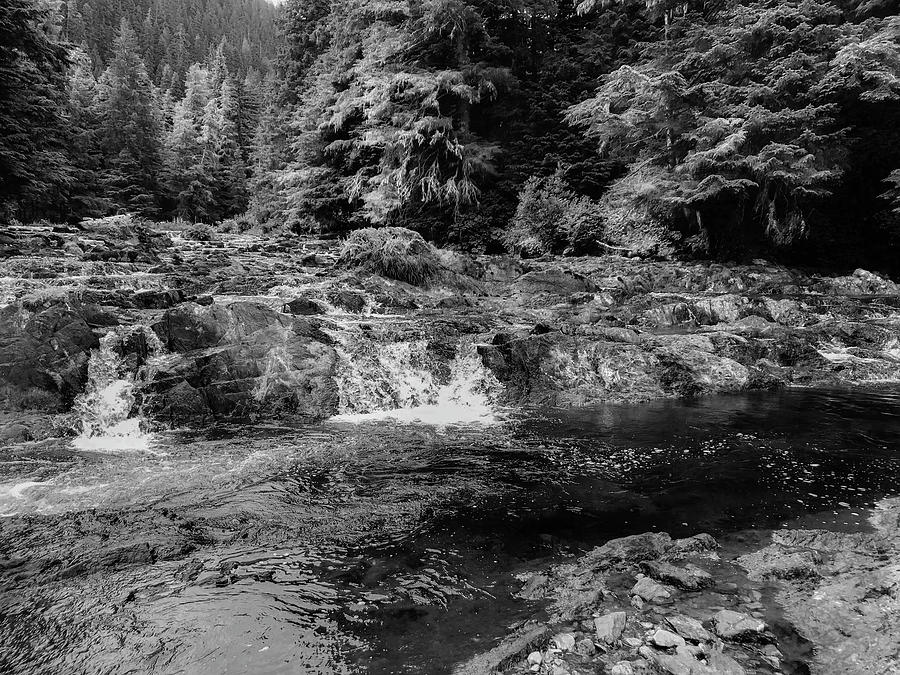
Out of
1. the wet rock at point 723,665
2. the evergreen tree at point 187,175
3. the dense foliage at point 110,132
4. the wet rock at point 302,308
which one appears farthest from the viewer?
the evergreen tree at point 187,175

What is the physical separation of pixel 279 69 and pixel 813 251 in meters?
39.5

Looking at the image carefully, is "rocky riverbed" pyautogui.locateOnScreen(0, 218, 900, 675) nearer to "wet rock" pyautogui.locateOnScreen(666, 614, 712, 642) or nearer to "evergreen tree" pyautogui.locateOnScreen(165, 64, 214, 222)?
"wet rock" pyautogui.locateOnScreen(666, 614, 712, 642)

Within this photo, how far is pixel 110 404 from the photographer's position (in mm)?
7512

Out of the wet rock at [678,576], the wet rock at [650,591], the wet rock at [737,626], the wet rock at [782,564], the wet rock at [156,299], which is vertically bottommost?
the wet rock at [782,564]

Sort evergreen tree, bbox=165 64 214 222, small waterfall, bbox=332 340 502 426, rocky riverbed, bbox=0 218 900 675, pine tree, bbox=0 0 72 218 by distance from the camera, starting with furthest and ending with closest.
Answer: evergreen tree, bbox=165 64 214 222 → pine tree, bbox=0 0 72 218 → small waterfall, bbox=332 340 502 426 → rocky riverbed, bbox=0 218 900 675

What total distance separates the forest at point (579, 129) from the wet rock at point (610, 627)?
17724mm

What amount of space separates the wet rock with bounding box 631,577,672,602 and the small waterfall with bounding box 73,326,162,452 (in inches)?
262

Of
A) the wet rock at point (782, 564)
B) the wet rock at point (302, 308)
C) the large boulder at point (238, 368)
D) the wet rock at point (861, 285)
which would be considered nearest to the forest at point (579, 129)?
the wet rock at point (861, 285)

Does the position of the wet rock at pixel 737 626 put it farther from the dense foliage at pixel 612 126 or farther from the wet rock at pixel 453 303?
the dense foliage at pixel 612 126

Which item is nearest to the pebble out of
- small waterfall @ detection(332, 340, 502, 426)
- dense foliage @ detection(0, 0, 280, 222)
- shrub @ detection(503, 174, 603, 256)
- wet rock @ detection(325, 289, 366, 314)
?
small waterfall @ detection(332, 340, 502, 426)

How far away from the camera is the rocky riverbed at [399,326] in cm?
794

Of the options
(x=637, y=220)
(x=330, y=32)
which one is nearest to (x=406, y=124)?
(x=637, y=220)

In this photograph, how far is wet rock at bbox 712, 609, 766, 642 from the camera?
8.38 feet

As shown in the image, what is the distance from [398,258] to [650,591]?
1427cm
